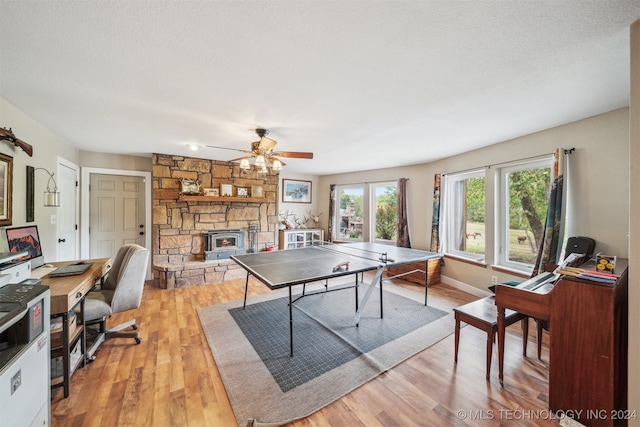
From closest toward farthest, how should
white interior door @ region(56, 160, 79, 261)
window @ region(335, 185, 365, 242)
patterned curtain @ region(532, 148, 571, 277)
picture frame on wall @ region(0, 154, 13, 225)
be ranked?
1. picture frame on wall @ region(0, 154, 13, 225)
2. patterned curtain @ region(532, 148, 571, 277)
3. white interior door @ region(56, 160, 79, 261)
4. window @ region(335, 185, 365, 242)

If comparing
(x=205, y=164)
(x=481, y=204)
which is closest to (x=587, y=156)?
(x=481, y=204)

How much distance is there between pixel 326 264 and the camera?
2.74 metres

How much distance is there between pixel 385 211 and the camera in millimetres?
5559

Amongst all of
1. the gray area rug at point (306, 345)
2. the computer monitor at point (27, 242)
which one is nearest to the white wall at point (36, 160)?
the computer monitor at point (27, 242)

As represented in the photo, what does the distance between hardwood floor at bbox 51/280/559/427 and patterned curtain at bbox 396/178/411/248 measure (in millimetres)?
2489

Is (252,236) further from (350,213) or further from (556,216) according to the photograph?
(556,216)

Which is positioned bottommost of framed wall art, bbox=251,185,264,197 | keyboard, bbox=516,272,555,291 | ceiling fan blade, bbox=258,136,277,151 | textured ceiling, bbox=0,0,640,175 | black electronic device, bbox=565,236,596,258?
keyboard, bbox=516,272,555,291

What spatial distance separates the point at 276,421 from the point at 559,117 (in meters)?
3.64

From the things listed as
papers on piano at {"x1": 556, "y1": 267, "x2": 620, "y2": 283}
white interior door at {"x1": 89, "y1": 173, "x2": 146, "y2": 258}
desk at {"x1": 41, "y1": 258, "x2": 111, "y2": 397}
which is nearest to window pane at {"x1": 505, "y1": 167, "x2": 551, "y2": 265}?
papers on piano at {"x1": 556, "y1": 267, "x2": 620, "y2": 283}

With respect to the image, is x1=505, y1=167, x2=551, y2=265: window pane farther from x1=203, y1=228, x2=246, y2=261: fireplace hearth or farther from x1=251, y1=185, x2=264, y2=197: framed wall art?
x1=203, y1=228, x2=246, y2=261: fireplace hearth

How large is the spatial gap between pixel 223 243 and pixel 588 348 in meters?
4.89

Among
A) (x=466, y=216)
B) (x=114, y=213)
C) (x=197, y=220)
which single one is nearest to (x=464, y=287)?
(x=466, y=216)

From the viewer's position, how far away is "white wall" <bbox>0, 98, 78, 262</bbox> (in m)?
2.21

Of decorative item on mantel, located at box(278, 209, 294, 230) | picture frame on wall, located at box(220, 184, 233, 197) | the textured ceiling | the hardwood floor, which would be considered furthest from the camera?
decorative item on mantel, located at box(278, 209, 294, 230)
